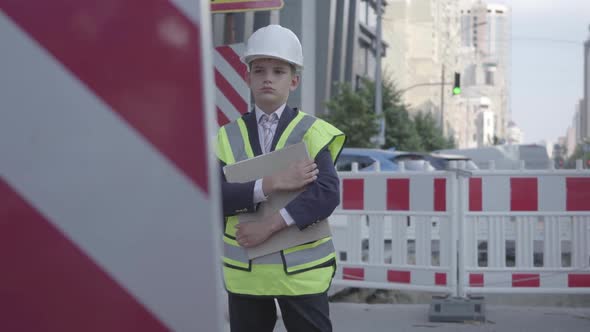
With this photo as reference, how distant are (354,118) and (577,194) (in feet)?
112

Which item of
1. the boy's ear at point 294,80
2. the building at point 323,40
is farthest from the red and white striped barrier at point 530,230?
the building at point 323,40

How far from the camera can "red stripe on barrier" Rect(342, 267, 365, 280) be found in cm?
846

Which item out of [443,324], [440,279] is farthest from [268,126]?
[440,279]

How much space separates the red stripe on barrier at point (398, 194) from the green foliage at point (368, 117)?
2623 cm

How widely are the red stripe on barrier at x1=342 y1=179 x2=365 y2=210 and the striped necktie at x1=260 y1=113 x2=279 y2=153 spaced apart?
5145mm

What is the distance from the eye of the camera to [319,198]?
306 cm

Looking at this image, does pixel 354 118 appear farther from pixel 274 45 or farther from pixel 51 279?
pixel 51 279

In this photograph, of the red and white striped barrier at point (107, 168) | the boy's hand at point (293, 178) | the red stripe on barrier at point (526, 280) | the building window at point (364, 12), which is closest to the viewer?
the red and white striped barrier at point (107, 168)

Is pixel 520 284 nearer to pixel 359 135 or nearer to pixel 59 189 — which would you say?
pixel 59 189

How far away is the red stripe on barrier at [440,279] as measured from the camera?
26.1 ft

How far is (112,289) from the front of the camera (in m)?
1.33

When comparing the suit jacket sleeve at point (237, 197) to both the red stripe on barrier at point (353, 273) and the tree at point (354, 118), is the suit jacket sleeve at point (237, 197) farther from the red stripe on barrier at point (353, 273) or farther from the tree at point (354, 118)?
the tree at point (354, 118)

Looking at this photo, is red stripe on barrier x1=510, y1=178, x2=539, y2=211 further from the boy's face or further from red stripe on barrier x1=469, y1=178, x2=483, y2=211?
the boy's face

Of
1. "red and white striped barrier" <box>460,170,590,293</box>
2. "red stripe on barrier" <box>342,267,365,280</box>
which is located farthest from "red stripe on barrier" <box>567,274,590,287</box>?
"red stripe on barrier" <box>342,267,365,280</box>
